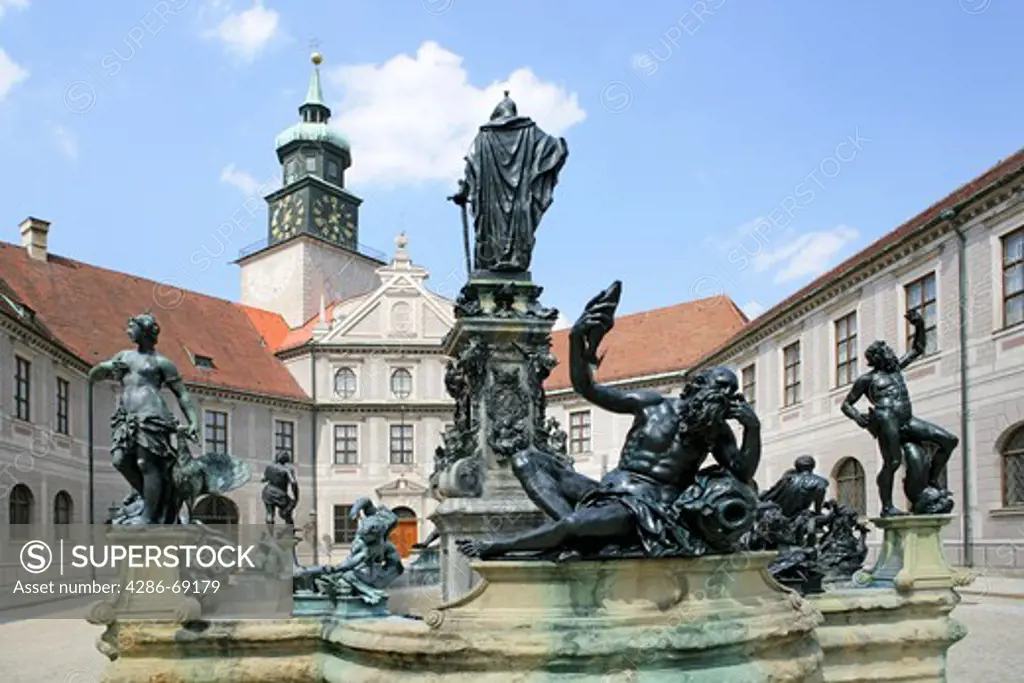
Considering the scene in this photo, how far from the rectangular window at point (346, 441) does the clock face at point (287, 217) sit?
44.7ft

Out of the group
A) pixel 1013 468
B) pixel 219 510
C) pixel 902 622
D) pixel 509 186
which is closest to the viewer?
pixel 902 622

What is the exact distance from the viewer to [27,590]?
19.7 m

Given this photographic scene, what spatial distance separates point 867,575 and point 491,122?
16.7ft

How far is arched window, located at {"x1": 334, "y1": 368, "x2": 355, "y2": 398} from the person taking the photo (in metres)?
36.0

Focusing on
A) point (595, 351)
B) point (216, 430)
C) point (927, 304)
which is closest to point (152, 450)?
point (595, 351)

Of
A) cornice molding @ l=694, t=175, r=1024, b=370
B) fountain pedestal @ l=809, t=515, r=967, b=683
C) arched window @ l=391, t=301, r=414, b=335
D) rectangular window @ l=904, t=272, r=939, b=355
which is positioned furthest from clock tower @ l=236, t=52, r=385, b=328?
fountain pedestal @ l=809, t=515, r=967, b=683

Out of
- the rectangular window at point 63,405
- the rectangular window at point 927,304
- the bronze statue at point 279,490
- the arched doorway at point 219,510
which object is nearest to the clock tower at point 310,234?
the arched doorway at point 219,510

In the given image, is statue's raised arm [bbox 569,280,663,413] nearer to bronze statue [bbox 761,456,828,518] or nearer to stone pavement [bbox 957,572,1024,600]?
bronze statue [bbox 761,456,828,518]

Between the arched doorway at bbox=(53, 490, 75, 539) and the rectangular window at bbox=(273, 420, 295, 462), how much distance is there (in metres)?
9.77

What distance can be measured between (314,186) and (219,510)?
20.1 meters

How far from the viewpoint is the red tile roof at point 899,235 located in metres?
18.8

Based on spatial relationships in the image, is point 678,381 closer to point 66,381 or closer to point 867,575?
point 66,381

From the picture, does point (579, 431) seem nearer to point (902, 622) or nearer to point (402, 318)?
point (402, 318)

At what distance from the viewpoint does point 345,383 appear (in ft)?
118
